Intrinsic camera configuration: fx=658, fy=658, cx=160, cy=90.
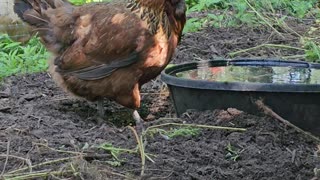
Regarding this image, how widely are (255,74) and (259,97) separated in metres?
0.93

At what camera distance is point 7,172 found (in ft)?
12.6

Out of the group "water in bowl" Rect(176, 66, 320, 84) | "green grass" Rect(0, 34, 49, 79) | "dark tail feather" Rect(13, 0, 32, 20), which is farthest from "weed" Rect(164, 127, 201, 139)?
"green grass" Rect(0, 34, 49, 79)

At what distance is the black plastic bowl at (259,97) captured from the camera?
4.61 meters

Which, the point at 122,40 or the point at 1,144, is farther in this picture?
the point at 122,40

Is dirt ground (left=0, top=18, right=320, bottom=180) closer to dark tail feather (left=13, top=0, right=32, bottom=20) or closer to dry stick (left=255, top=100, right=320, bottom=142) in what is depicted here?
dry stick (left=255, top=100, right=320, bottom=142)

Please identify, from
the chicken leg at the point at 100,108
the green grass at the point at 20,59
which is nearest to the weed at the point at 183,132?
the chicken leg at the point at 100,108

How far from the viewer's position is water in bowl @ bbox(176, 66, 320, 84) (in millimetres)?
5461

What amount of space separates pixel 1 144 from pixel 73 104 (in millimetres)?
1663

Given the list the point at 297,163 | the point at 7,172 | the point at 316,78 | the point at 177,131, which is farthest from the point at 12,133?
the point at 316,78

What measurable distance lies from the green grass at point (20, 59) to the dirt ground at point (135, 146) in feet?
3.77

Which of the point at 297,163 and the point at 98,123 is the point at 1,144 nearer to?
the point at 98,123

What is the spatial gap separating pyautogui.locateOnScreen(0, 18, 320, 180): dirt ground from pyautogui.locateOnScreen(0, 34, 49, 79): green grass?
115 cm

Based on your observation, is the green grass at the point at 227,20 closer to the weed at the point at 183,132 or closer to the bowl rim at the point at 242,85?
the bowl rim at the point at 242,85

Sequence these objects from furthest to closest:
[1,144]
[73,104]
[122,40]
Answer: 1. [73,104]
2. [122,40]
3. [1,144]
